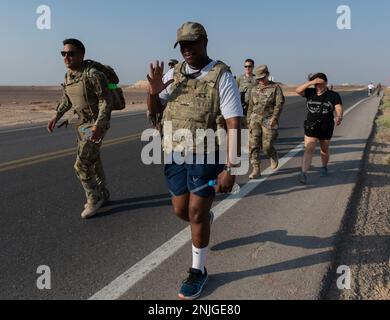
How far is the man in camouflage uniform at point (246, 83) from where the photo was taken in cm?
808

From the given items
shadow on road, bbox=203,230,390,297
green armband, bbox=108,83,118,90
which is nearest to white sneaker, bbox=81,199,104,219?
green armband, bbox=108,83,118,90

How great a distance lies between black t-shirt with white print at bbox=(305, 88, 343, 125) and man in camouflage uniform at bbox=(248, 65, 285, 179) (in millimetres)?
524

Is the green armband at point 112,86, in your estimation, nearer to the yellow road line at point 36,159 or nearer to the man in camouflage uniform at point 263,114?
the man in camouflage uniform at point 263,114

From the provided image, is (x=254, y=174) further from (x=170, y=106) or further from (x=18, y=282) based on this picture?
(x=18, y=282)

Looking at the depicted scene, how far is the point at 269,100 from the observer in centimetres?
702

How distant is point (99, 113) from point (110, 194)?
1.62 metres

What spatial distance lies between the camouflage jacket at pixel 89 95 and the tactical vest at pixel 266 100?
3136mm

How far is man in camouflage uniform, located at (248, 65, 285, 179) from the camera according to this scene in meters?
6.95

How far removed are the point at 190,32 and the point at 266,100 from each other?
4285mm

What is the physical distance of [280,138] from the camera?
11.9 m

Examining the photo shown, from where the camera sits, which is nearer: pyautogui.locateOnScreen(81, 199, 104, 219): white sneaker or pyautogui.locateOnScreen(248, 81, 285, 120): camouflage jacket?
pyautogui.locateOnScreen(81, 199, 104, 219): white sneaker

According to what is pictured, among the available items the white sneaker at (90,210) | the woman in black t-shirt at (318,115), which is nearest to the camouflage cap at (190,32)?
the white sneaker at (90,210)

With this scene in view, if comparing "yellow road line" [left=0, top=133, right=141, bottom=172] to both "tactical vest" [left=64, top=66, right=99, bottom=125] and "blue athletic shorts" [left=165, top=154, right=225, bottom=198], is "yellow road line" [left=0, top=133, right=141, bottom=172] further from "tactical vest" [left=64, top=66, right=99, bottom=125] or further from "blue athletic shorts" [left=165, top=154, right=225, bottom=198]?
"blue athletic shorts" [left=165, top=154, right=225, bottom=198]

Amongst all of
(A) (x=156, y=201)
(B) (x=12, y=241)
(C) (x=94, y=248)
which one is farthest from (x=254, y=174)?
(B) (x=12, y=241)
